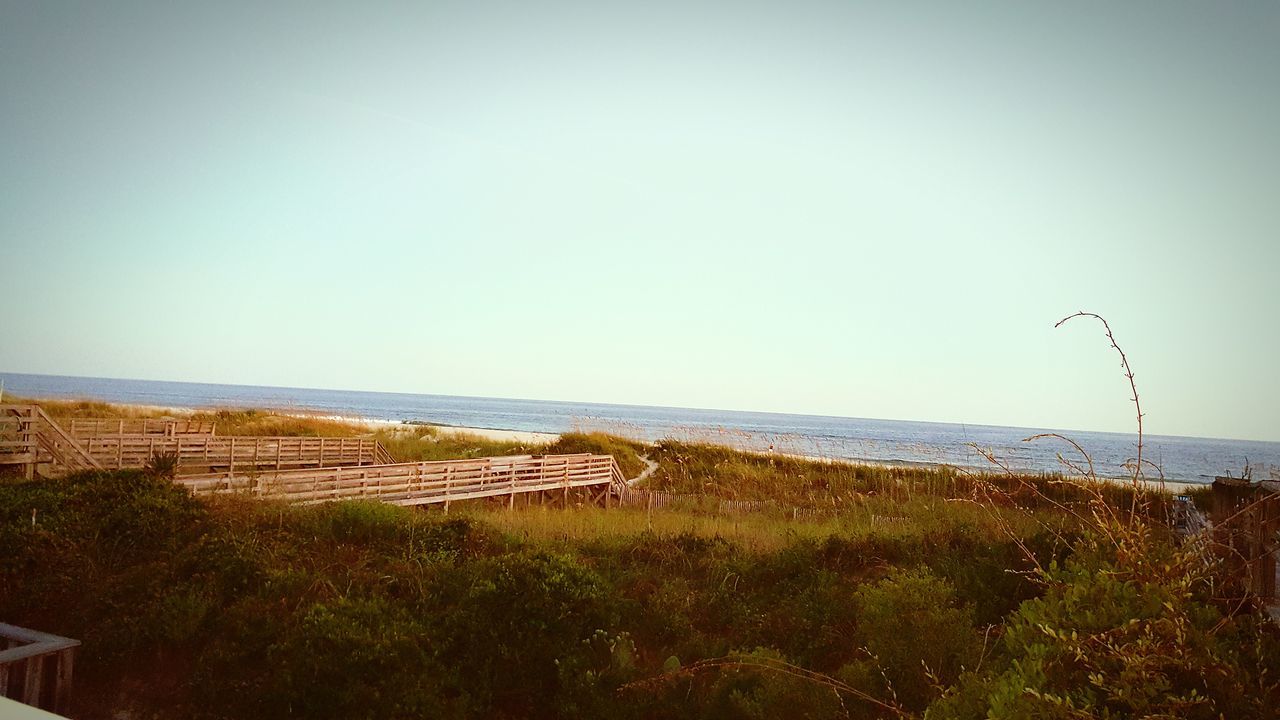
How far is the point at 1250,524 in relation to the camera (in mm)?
6488

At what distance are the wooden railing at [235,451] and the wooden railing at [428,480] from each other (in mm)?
2945

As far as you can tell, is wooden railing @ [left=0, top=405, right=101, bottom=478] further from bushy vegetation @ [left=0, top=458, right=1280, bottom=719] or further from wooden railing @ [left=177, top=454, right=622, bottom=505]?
bushy vegetation @ [left=0, top=458, right=1280, bottom=719]

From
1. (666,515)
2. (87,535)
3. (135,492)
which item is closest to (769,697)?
(87,535)

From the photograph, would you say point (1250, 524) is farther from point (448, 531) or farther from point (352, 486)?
point (352, 486)

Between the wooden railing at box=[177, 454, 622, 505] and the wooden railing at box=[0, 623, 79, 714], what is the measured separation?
6.27m

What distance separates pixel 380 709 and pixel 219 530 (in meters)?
5.32

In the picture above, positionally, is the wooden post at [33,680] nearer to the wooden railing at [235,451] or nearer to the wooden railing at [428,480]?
the wooden railing at [428,480]

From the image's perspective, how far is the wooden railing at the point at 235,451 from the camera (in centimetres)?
1981

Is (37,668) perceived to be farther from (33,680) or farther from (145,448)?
(145,448)

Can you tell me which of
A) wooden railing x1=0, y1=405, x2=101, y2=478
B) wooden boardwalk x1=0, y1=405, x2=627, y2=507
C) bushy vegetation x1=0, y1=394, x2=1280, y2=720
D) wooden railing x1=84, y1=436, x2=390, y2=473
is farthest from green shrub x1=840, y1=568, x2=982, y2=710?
wooden railing x1=0, y1=405, x2=101, y2=478

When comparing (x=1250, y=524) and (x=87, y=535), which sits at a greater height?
(x=1250, y=524)

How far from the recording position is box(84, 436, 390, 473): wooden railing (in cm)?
1981

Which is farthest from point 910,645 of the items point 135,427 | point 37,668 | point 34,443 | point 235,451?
point 135,427

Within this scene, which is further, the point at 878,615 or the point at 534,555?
the point at 534,555
